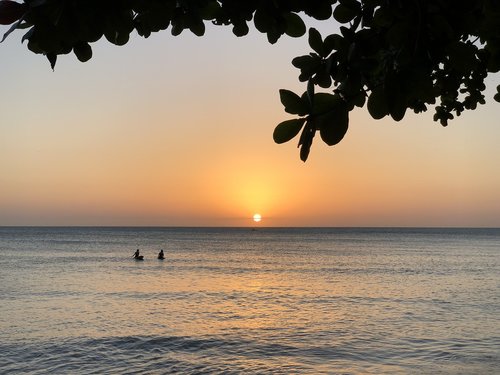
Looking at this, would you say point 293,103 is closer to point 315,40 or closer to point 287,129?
point 287,129

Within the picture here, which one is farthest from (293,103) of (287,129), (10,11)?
(10,11)

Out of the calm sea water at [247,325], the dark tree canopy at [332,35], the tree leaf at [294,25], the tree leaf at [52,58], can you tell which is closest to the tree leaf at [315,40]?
the dark tree canopy at [332,35]

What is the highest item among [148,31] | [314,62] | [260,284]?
[148,31]

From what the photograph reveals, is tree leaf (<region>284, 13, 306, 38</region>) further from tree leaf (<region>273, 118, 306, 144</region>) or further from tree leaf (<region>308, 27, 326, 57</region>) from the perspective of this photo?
tree leaf (<region>273, 118, 306, 144</region>)

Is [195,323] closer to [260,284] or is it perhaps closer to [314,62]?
[260,284]

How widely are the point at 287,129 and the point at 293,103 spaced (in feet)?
0.25

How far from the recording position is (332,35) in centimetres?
174

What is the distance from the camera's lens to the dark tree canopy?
1519 mm

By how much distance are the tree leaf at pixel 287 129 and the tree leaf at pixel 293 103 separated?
0.02m

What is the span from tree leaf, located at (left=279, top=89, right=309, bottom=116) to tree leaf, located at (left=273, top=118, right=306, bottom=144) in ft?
0.07

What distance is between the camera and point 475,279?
131 ft

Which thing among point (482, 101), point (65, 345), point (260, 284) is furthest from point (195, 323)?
point (482, 101)

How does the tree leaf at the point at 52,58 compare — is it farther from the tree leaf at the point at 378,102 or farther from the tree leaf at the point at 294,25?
the tree leaf at the point at 378,102

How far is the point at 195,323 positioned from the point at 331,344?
19.1 ft
